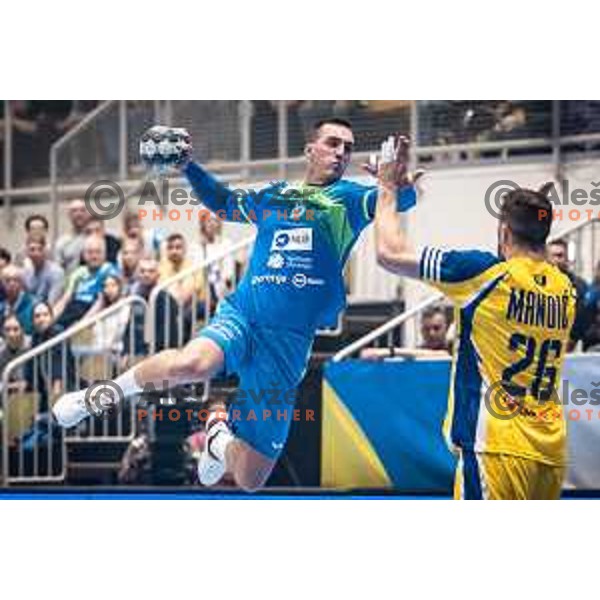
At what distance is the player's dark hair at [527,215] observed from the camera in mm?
6672

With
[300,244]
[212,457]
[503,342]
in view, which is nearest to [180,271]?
[300,244]

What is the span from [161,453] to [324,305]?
2.98 feet

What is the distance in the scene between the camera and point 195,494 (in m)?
6.77

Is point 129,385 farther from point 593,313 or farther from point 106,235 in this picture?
point 593,313

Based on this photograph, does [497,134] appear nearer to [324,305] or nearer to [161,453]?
[324,305]

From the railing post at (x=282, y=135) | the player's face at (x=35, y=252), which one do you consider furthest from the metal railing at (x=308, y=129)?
the player's face at (x=35, y=252)

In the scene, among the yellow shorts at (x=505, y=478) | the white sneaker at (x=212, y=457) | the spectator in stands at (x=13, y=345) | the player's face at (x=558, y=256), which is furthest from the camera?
the spectator in stands at (x=13, y=345)

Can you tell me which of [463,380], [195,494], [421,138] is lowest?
[195,494]

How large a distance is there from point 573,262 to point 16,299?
2.29 metres

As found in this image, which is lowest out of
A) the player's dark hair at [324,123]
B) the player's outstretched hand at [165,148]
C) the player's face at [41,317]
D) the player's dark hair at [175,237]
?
the player's face at [41,317]

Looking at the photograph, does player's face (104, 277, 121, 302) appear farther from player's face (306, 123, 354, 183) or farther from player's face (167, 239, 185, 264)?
player's face (306, 123, 354, 183)

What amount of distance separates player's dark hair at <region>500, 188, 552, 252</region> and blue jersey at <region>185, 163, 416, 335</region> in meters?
0.39

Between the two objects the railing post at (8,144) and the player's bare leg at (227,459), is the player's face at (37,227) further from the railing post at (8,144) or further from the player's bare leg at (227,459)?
the player's bare leg at (227,459)
